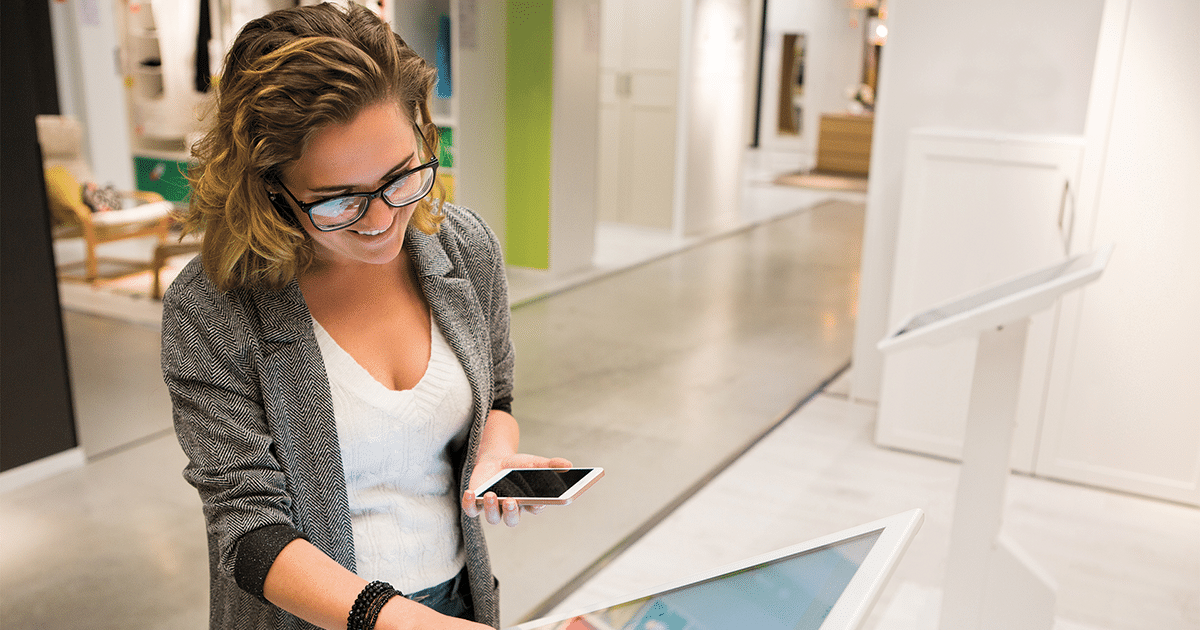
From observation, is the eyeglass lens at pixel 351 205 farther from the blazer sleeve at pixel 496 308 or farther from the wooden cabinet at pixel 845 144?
the wooden cabinet at pixel 845 144

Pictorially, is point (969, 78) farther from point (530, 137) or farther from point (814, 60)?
point (814, 60)

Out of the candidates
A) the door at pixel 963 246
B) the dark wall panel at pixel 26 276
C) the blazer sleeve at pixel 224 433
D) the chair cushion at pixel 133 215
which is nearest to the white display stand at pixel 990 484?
the door at pixel 963 246

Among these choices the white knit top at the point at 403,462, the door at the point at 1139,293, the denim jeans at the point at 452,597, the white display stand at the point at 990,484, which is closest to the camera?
the white knit top at the point at 403,462

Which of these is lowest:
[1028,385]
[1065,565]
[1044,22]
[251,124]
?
[1065,565]

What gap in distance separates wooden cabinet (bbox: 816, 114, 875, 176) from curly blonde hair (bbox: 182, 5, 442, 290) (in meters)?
12.8

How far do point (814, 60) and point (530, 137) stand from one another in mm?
10865

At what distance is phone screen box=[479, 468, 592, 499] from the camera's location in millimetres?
1178

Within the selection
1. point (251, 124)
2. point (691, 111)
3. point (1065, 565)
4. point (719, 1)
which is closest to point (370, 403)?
point (251, 124)

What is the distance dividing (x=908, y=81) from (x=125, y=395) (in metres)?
3.60

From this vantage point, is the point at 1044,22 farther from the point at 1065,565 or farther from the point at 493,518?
the point at 493,518

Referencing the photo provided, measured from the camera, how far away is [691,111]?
8.32 meters

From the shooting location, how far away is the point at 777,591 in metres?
0.88

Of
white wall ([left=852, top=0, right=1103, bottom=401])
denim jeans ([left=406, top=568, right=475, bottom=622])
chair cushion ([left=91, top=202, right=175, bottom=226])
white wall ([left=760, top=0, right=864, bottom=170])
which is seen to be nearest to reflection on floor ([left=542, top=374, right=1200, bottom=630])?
white wall ([left=852, top=0, right=1103, bottom=401])

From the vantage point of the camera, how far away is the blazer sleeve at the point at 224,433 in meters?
1.02
